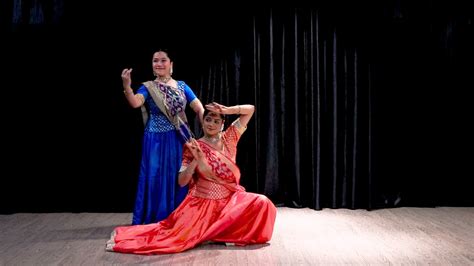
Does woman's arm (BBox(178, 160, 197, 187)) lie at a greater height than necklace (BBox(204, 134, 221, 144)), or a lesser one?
lesser

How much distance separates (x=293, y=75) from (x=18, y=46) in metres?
2.31

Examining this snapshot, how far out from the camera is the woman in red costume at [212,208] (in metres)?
3.45

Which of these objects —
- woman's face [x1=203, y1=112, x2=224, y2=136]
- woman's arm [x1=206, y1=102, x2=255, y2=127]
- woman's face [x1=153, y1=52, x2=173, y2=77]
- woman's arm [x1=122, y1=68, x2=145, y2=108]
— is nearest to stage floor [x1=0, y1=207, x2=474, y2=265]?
woman's face [x1=203, y1=112, x2=224, y2=136]

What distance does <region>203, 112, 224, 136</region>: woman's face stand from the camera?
350cm

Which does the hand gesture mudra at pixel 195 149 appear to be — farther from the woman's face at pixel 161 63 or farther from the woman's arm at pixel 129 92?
the woman's face at pixel 161 63

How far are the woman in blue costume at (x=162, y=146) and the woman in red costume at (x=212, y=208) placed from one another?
42 cm

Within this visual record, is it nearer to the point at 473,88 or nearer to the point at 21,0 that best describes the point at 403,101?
the point at 473,88

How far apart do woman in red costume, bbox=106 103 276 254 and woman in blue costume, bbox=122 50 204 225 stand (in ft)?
1.39

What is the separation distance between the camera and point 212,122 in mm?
3502

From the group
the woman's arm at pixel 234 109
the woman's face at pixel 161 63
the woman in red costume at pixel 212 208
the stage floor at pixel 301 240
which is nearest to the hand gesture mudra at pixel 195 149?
the woman in red costume at pixel 212 208

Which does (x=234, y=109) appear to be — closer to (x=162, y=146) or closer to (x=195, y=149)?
(x=195, y=149)

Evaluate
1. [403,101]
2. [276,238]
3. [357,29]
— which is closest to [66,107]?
[276,238]

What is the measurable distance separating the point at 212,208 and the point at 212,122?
52 cm

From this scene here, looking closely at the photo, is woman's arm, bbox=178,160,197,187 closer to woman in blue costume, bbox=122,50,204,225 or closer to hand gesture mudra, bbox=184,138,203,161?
hand gesture mudra, bbox=184,138,203,161
